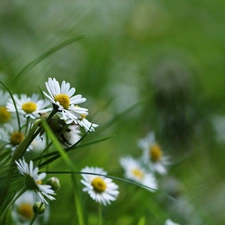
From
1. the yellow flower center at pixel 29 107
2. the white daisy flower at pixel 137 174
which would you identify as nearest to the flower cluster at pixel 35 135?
the yellow flower center at pixel 29 107

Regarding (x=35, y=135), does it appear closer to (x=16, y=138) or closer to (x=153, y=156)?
(x=16, y=138)

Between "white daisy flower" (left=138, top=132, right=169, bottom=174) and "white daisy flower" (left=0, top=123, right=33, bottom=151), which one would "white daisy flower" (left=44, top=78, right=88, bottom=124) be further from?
"white daisy flower" (left=138, top=132, right=169, bottom=174)

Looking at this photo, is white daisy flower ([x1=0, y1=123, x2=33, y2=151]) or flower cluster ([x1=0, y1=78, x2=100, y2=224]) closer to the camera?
flower cluster ([x1=0, y1=78, x2=100, y2=224])

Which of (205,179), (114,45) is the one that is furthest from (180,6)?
(205,179)

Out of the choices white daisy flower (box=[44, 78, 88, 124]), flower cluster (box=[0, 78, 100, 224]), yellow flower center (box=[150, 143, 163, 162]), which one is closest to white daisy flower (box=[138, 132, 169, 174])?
yellow flower center (box=[150, 143, 163, 162])

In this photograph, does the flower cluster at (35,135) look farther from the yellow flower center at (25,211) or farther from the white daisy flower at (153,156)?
the white daisy flower at (153,156)

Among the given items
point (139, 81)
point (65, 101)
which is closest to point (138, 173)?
point (65, 101)

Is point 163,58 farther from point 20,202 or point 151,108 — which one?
point 20,202
